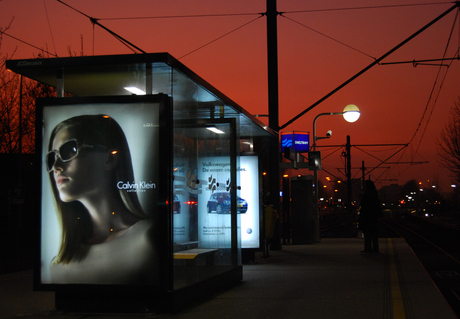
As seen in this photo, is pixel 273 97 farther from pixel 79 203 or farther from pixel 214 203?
pixel 79 203

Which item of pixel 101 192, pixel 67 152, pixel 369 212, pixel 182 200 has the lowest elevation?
pixel 369 212

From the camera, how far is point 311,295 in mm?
8500

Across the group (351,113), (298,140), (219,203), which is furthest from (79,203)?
(351,113)

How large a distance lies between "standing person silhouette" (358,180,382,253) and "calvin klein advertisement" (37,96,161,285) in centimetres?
946

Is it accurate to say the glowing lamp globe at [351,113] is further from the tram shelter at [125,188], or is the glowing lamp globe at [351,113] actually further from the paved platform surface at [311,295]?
the tram shelter at [125,188]

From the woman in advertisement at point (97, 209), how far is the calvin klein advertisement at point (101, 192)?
1cm

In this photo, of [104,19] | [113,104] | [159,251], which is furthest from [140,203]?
[104,19]

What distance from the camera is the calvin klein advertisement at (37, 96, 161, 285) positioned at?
7254mm

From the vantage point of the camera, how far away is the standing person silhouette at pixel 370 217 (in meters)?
15.4

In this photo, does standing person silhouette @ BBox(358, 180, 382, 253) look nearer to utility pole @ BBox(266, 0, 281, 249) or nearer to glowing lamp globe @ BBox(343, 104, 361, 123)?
utility pole @ BBox(266, 0, 281, 249)

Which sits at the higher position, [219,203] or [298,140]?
[298,140]

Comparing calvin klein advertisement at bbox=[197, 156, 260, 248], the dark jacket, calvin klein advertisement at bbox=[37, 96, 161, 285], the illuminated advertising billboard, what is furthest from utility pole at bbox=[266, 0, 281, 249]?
calvin klein advertisement at bbox=[37, 96, 161, 285]

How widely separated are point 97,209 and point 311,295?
135 inches

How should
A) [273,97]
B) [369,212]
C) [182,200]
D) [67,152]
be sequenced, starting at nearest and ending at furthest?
[67,152] < [182,200] < [369,212] < [273,97]
